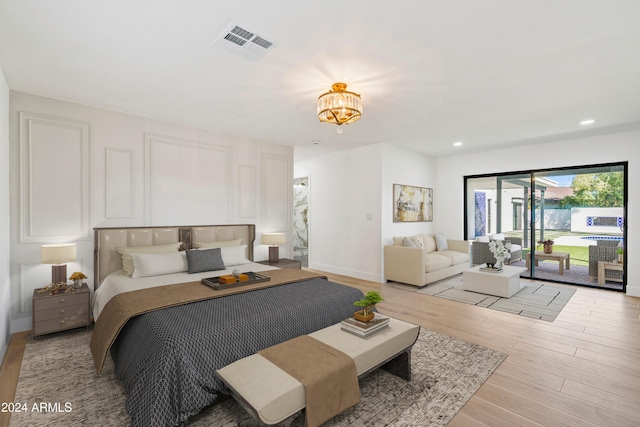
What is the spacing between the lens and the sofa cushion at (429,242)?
20.9ft

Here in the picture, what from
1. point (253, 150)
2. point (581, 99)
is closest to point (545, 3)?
point (581, 99)

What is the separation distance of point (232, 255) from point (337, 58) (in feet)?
9.33

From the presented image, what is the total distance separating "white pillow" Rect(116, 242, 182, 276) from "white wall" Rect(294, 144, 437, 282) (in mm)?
3370

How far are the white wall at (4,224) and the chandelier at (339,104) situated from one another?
9.89ft

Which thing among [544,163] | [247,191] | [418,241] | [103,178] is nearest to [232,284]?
[103,178]

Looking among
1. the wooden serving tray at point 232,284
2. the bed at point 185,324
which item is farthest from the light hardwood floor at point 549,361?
the wooden serving tray at point 232,284

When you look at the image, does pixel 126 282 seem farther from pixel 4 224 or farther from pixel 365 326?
pixel 365 326

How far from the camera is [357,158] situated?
6145 millimetres

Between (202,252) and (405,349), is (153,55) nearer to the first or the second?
(202,252)

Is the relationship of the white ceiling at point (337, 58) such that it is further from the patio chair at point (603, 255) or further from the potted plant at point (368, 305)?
the patio chair at point (603, 255)

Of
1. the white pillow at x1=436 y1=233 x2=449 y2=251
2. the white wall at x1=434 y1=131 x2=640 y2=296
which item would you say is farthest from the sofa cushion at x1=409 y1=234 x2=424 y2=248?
the white wall at x1=434 y1=131 x2=640 y2=296

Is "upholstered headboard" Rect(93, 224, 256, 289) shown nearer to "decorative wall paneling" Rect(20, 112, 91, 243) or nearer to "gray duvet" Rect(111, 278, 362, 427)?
"decorative wall paneling" Rect(20, 112, 91, 243)

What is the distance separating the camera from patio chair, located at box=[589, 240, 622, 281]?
5.23 meters

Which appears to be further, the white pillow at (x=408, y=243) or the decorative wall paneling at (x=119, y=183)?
the white pillow at (x=408, y=243)
